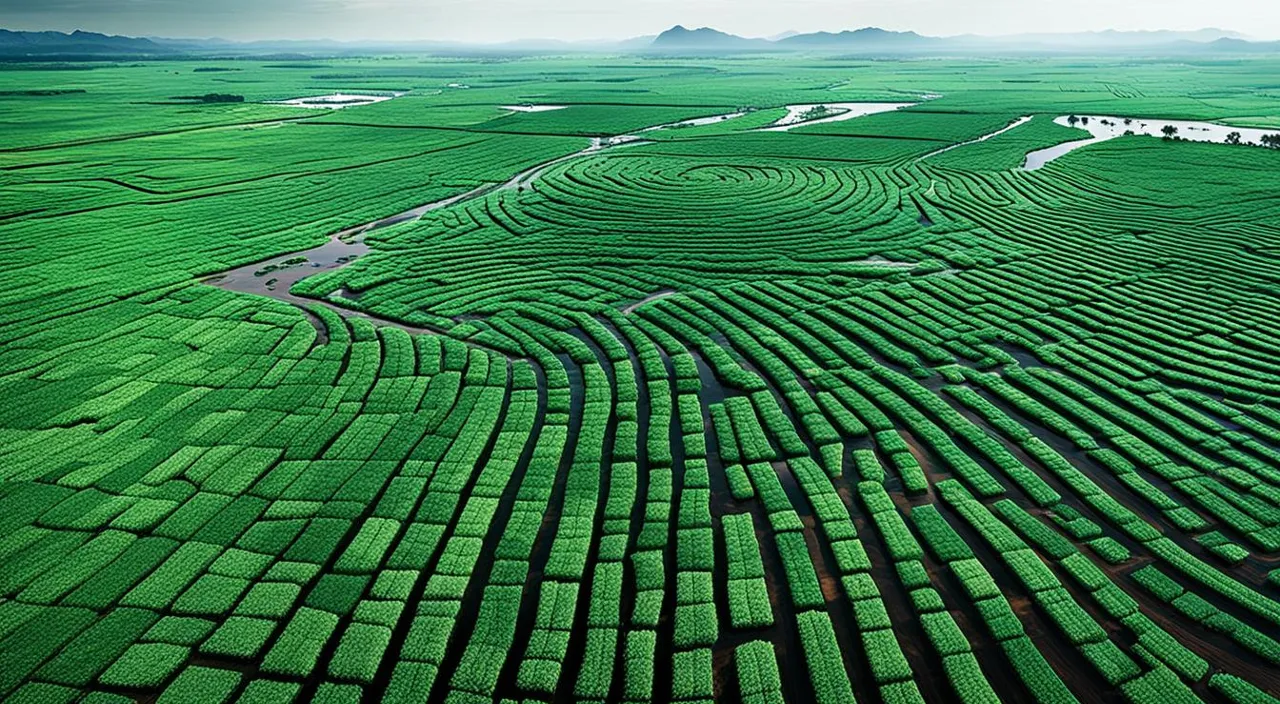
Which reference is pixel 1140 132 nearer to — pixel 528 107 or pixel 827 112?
pixel 827 112

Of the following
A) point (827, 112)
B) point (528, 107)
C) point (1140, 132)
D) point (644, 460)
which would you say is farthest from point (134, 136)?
point (1140, 132)

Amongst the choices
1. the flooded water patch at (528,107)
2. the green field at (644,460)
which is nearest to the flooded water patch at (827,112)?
the flooded water patch at (528,107)

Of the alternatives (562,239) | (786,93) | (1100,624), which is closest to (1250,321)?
(1100,624)

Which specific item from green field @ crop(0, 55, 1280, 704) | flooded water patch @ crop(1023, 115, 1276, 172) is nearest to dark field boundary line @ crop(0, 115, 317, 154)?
green field @ crop(0, 55, 1280, 704)

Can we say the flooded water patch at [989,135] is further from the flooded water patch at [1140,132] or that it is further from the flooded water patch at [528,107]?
the flooded water patch at [528,107]

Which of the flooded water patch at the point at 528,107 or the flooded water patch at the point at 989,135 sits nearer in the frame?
the flooded water patch at the point at 989,135

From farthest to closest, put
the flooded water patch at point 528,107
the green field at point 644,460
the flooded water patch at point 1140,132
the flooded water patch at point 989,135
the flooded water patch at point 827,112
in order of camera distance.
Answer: the flooded water patch at point 528,107 < the flooded water patch at point 827,112 < the flooded water patch at point 989,135 < the flooded water patch at point 1140,132 < the green field at point 644,460
